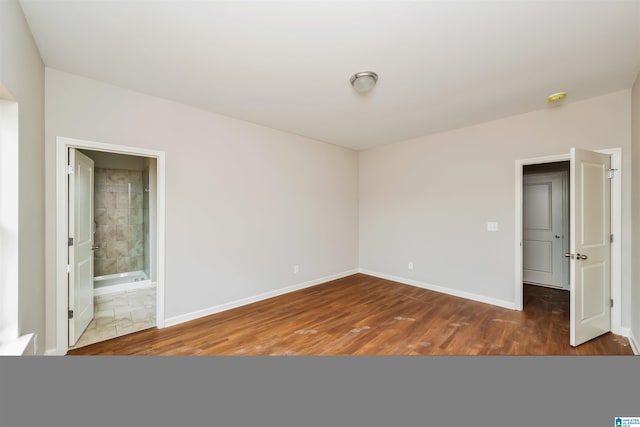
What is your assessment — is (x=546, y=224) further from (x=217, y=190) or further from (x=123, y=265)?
(x=123, y=265)

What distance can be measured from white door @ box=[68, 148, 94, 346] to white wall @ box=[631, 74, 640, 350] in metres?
5.25

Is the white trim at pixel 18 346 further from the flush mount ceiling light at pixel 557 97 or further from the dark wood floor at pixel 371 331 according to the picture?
the flush mount ceiling light at pixel 557 97

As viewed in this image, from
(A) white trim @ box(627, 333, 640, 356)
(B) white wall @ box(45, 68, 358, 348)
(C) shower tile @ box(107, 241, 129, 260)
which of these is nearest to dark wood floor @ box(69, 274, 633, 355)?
(A) white trim @ box(627, 333, 640, 356)

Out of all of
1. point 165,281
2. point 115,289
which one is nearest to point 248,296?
point 165,281

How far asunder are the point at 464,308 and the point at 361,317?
1491 millimetres

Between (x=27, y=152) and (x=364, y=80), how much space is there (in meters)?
2.61

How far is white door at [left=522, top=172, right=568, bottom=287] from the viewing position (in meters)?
4.43

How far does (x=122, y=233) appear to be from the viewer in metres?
4.70

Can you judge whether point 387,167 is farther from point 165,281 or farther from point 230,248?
point 165,281

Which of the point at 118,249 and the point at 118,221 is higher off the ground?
the point at 118,221

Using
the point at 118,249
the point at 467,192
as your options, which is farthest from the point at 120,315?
the point at 467,192

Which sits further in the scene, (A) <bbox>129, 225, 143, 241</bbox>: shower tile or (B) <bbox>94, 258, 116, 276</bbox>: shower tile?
(A) <bbox>129, 225, 143, 241</bbox>: shower tile

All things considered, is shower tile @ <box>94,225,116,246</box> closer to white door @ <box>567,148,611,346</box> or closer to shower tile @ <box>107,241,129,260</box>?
shower tile @ <box>107,241,129,260</box>

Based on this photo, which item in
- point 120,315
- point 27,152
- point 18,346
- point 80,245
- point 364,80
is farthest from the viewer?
point 120,315
